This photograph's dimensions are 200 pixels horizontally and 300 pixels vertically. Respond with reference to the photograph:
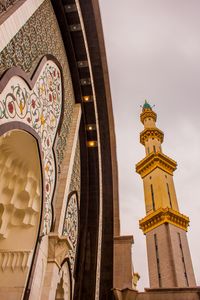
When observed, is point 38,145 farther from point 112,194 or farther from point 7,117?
point 112,194

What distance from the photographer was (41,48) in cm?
412

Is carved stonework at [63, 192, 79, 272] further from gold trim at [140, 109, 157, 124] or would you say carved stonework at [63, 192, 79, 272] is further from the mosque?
gold trim at [140, 109, 157, 124]

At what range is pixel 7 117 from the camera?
278cm

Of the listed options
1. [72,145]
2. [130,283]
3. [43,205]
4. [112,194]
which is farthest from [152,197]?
[43,205]

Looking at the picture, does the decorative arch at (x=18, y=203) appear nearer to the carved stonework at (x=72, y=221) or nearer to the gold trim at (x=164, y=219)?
the carved stonework at (x=72, y=221)

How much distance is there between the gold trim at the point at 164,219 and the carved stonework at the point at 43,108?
50.6ft

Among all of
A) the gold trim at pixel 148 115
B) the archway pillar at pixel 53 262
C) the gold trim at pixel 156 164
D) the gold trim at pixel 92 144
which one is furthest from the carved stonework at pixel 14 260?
the gold trim at pixel 148 115

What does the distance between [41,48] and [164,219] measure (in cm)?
1647

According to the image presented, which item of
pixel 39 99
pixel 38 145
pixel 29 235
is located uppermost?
pixel 39 99

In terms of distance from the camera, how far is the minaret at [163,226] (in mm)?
16484

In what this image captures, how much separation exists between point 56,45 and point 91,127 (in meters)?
2.62

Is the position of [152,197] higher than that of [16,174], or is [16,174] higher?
[152,197]

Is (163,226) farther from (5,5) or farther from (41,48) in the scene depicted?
(5,5)

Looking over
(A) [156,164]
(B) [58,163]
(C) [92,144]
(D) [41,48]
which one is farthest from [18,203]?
(A) [156,164]
